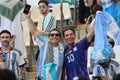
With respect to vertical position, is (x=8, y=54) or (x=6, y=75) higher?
(x=6, y=75)

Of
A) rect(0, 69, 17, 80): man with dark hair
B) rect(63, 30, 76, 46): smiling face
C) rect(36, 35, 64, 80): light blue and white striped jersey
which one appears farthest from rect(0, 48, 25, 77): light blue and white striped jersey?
rect(0, 69, 17, 80): man with dark hair

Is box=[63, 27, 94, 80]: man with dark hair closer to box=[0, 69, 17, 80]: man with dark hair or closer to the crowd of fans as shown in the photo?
the crowd of fans

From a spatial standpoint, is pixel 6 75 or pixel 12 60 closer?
pixel 6 75

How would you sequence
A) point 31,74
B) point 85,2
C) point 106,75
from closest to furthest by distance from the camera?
point 106,75 < point 31,74 < point 85,2

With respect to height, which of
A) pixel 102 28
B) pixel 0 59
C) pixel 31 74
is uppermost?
pixel 102 28

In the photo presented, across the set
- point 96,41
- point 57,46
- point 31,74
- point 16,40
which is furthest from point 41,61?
point 31,74

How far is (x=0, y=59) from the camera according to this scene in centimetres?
556

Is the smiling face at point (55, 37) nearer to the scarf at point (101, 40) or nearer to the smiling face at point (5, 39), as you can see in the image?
the scarf at point (101, 40)

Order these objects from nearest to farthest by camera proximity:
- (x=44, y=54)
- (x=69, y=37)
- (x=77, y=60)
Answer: (x=77, y=60) → (x=69, y=37) → (x=44, y=54)

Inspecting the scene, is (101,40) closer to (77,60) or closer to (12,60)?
(77,60)

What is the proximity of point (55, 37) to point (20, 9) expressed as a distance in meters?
2.06

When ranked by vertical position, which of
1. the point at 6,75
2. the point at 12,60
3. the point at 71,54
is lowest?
the point at 12,60

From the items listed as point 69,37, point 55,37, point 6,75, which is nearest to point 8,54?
point 55,37

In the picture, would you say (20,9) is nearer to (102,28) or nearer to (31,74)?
(31,74)
